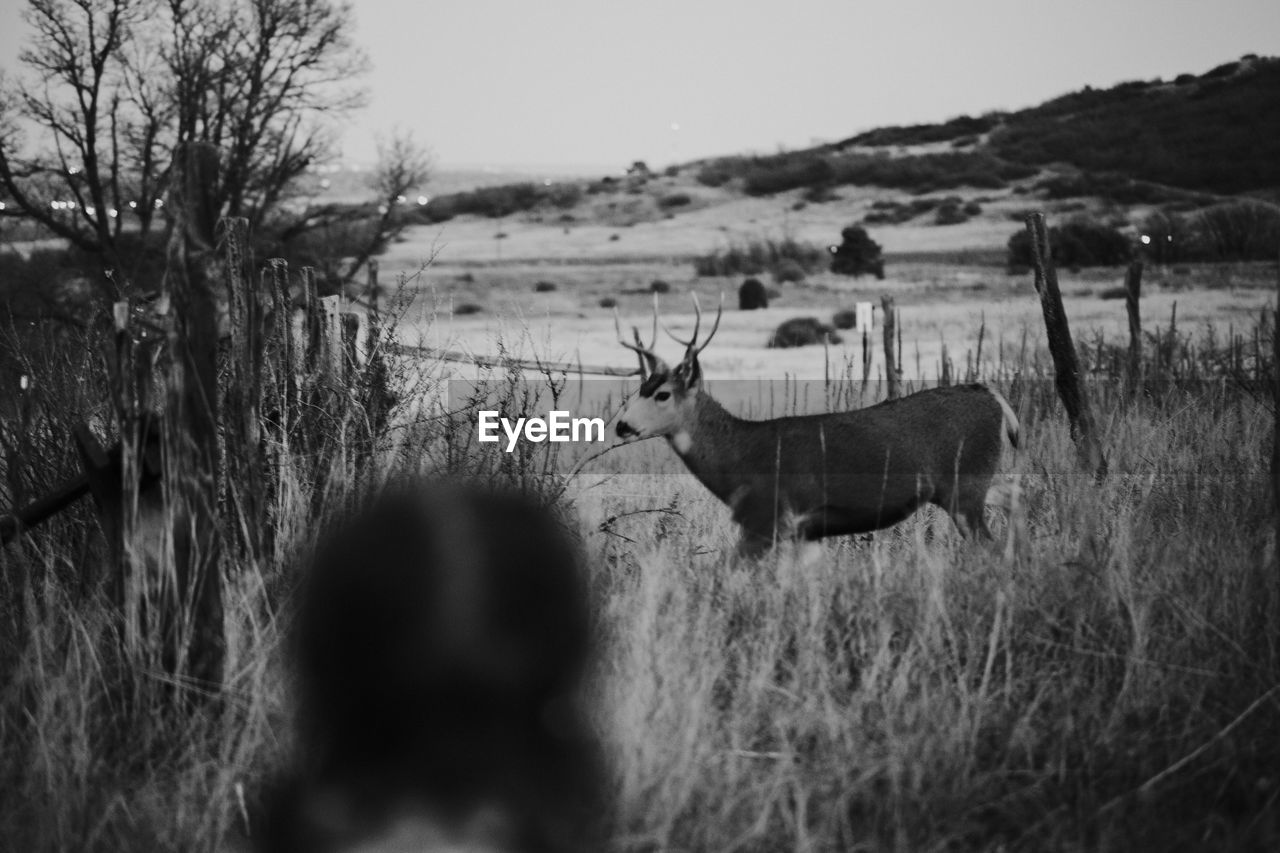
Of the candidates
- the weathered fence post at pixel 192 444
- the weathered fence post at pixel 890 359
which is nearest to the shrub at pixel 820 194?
the weathered fence post at pixel 890 359

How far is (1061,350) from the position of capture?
7.75m

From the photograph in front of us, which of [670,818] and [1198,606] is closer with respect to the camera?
[670,818]

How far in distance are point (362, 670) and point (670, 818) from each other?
2.75 feet

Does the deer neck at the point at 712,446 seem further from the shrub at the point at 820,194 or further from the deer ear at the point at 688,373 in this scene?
the shrub at the point at 820,194

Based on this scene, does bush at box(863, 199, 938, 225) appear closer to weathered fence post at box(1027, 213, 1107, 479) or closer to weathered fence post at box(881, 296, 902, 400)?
weathered fence post at box(881, 296, 902, 400)

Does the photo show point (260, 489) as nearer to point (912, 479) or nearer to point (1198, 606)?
point (912, 479)

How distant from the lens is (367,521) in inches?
100

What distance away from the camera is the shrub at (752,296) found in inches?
1176

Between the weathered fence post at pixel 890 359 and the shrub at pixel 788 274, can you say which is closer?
the weathered fence post at pixel 890 359

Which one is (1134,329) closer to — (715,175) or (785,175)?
(785,175)

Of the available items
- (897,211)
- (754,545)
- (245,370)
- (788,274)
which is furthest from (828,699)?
(897,211)

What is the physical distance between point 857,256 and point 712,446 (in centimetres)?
3125

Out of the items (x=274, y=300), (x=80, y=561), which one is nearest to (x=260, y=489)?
(x=80, y=561)

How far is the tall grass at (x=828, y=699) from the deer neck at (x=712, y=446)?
44 cm
